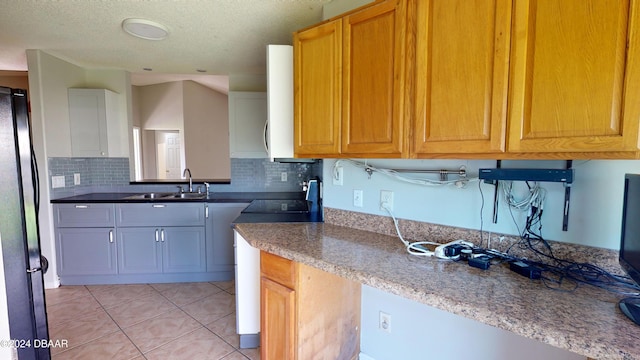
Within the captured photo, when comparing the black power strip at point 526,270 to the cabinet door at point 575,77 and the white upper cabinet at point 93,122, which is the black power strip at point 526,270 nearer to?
the cabinet door at point 575,77

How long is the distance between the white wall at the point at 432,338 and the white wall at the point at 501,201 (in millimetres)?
461

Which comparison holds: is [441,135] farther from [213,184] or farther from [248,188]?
[213,184]

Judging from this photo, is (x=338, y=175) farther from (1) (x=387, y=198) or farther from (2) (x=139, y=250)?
(2) (x=139, y=250)

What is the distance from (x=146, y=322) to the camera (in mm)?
2314

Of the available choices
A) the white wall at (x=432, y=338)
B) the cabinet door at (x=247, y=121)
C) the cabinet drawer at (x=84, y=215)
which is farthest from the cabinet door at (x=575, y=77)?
the cabinet drawer at (x=84, y=215)

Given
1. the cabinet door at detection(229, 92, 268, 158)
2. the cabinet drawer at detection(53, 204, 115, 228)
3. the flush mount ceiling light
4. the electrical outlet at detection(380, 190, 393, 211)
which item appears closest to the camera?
the electrical outlet at detection(380, 190, 393, 211)

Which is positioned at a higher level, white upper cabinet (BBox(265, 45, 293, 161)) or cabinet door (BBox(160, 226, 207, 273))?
white upper cabinet (BBox(265, 45, 293, 161))

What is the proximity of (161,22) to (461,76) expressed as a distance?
2195mm

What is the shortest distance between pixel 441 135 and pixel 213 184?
3.00 metres

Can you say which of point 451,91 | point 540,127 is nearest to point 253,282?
point 451,91

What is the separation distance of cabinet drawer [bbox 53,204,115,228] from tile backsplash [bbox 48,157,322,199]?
276 mm

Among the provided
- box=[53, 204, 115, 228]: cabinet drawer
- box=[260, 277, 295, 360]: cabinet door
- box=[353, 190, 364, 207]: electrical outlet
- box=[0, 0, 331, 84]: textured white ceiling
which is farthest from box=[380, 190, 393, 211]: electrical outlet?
box=[53, 204, 115, 228]: cabinet drawer

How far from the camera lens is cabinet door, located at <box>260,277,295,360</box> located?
1.39 metres

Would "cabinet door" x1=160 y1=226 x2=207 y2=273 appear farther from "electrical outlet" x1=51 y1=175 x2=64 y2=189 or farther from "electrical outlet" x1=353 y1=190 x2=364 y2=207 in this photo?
"electrical outlet" x1=353 y1=190 x2=364 y2=207
